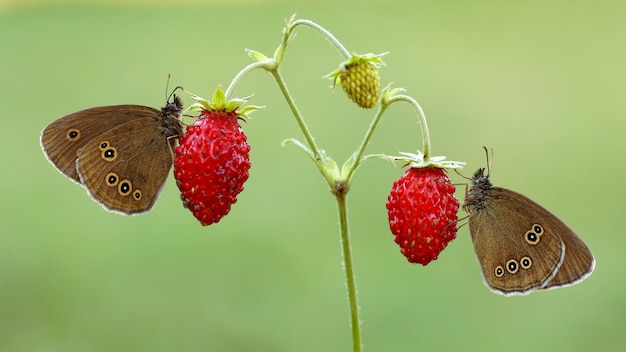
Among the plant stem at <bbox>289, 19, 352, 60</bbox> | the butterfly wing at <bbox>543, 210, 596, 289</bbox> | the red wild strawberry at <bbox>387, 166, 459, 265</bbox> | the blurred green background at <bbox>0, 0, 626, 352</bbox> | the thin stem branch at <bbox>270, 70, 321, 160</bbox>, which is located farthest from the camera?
the blurred green background at <bbox>0, 0, 626, 352</bbox>

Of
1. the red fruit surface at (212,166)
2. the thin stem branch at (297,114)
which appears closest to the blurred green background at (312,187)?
the red fruit surface at (212,166)

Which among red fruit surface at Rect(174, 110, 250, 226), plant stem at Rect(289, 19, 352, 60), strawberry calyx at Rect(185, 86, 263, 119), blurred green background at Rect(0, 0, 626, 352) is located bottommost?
red fruit surface at Rect(174, 110, 250, 226)

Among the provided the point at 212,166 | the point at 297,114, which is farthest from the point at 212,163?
the point at 297,114

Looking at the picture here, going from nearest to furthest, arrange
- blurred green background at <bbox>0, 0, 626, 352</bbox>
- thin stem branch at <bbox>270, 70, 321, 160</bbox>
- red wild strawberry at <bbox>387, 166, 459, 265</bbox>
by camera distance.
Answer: thin stem branch at <bbox>270, 70, 321, 160</bbox>
red wild strawberry at <bbox>387, 166, 459, 265</bbox>
blurred green background at <bbox>0, 0, 626, 352</bbox>

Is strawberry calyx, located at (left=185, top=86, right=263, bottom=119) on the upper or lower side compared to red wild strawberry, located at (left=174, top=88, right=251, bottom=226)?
upper

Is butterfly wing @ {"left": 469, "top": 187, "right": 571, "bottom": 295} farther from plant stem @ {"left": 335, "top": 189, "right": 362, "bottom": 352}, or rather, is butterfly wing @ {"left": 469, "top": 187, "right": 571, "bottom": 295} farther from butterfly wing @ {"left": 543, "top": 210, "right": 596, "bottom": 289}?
plant stem @ {"left": 335, "top": 189, "right": 362, "bottom": 352}

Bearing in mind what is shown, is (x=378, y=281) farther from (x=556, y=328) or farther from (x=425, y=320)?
(x=556, y=328)

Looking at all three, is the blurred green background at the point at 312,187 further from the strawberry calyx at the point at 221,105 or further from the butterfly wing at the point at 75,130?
the strawberry calyx at the point at 221,105

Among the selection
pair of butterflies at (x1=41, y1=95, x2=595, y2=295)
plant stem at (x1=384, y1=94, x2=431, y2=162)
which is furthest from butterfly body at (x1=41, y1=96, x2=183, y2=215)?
plant stem at (x1=384, y1=94, x2=431, y2=162)
